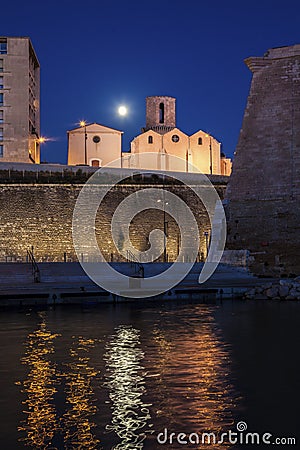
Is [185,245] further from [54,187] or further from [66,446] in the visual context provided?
[66,446]

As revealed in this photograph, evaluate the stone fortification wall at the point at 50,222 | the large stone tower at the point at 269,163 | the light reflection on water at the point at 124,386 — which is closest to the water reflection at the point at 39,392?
the light reflection on water at the point at 124,386

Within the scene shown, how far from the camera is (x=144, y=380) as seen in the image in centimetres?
928

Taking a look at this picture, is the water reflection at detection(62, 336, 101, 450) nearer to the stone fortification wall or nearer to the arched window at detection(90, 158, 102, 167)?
the stone fortification wall

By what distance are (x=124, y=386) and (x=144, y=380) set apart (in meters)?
0.43

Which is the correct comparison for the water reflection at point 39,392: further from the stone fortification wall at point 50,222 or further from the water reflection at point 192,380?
the stone fortification wall at point 50,222

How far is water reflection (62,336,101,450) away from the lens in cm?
667

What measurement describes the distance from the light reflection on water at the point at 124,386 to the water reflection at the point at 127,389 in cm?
1

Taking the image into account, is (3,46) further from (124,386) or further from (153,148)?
(124,386)

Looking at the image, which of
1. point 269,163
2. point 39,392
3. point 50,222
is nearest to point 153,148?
point 50,222

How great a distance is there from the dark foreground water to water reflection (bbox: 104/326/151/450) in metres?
0.01

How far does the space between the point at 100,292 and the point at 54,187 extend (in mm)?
13689

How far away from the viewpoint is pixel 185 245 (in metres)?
32.9

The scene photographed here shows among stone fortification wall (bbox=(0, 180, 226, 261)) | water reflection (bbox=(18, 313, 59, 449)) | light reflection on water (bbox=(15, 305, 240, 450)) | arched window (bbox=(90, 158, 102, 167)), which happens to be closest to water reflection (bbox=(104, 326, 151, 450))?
light reflection on water (bbox=(15, 305, 240, 450))

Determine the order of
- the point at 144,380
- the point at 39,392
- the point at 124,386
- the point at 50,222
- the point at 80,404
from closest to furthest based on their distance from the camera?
1. the point at 80,404
2. the point at 39,392
3. the point at 124,386
4. the point at 144,380
5. the point at 50,222
